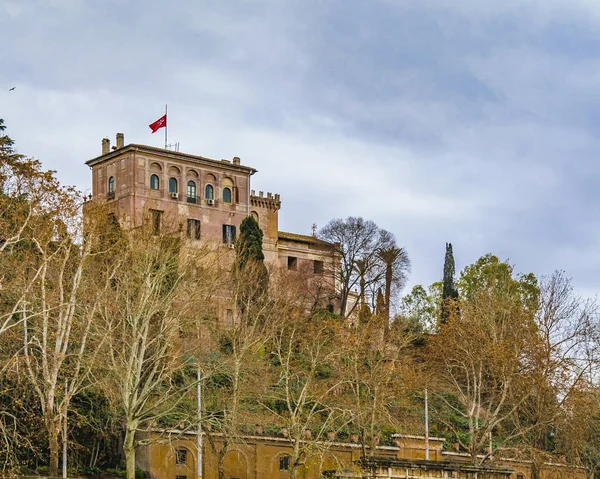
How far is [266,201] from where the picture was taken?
90.6 meters

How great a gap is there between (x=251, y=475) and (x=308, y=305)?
30.4m

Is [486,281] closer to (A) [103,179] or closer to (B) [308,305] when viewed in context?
(B) [308,305]

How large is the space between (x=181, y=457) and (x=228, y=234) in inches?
1329

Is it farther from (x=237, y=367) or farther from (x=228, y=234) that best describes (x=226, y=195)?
(x=237, y=367)

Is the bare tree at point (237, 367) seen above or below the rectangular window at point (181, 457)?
above

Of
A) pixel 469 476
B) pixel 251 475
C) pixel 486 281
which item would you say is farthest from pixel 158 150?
pixel 469 476

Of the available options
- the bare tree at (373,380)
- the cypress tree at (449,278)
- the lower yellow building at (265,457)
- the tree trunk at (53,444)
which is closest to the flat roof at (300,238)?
the cypress tree at (449,278)

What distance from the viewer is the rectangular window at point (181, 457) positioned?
52406mm

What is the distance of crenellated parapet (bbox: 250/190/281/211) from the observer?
295 ft

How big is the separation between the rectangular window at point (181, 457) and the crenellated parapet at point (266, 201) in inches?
1542

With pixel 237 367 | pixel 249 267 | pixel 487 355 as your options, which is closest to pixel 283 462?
pixel 237 367

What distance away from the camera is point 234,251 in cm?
7488

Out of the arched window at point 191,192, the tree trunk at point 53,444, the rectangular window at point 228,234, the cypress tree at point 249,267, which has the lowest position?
the tree trunk at point 53,444

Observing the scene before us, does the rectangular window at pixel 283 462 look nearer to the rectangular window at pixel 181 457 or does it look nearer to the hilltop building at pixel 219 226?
the hilltop building at pixel 219 226
